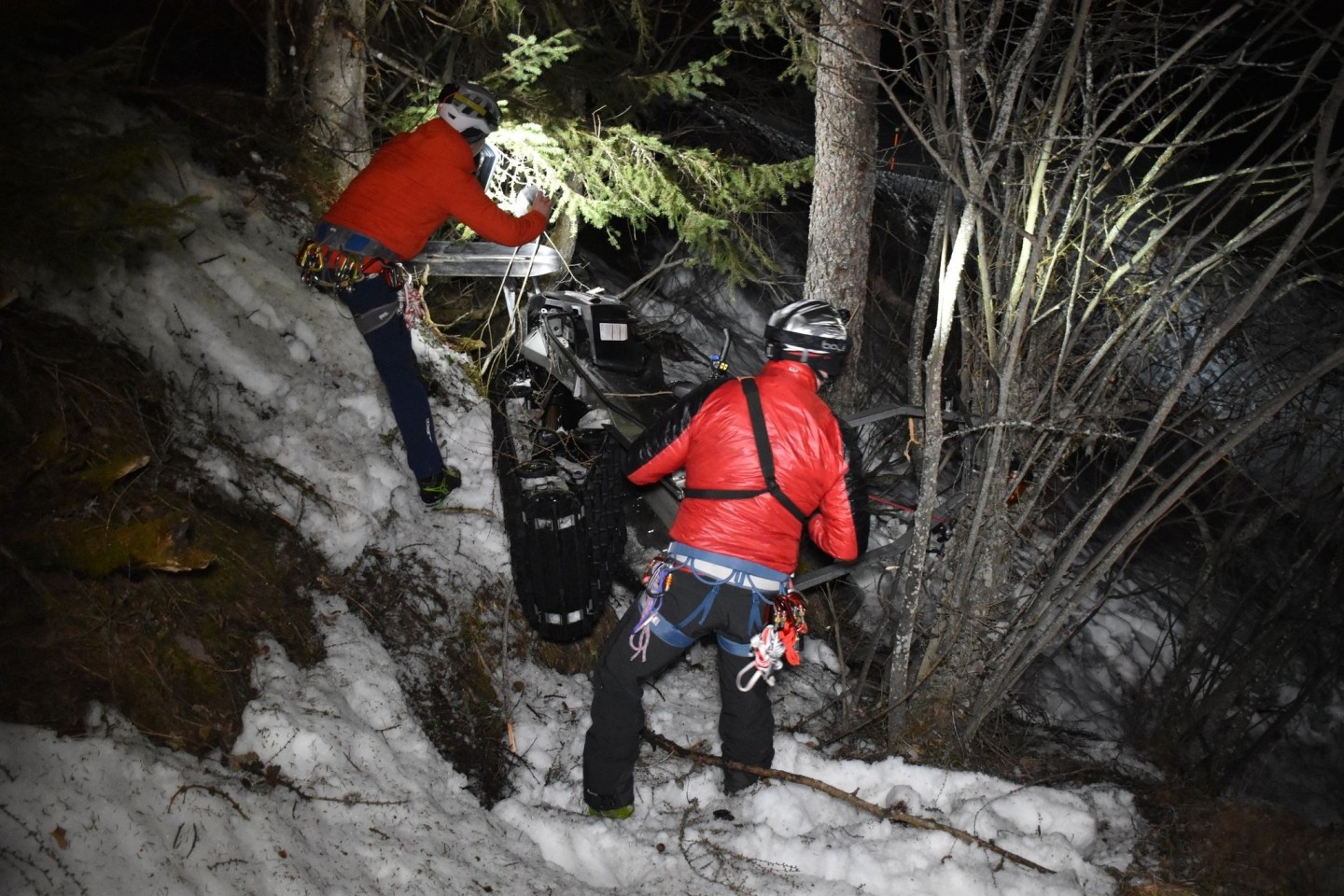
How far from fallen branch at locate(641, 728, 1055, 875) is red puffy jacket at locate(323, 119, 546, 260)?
9.73 feet

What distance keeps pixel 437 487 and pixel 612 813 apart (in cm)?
212

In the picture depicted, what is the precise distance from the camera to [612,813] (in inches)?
149

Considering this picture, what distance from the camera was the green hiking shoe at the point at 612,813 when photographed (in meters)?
3.77

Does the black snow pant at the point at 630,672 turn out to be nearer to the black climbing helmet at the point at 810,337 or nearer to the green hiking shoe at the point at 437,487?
the black climbing helmet at the point at 810,337

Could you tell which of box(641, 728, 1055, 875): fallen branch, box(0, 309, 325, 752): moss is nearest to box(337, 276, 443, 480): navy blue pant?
box(0, 309, 325, 752): moss

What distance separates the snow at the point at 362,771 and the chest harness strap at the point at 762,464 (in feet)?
5.03

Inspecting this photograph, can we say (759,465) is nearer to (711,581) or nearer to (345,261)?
(711,581)

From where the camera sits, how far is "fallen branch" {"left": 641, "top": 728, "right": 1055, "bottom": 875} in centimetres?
363

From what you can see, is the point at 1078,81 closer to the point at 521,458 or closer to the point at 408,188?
the point at 408,188

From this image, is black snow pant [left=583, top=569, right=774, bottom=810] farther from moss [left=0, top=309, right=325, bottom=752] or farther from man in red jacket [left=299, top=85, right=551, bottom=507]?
man in red jacket [left=299, top=85, right=551, bottom=507]

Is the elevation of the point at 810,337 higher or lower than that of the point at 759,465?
higher

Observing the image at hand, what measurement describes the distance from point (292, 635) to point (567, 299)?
9.52ft

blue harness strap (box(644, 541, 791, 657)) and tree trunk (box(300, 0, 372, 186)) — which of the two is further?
tree trunk (box(300, 0, 372, 186))

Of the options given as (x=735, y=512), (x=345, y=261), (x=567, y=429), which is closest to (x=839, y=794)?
(x=735, y=512)
